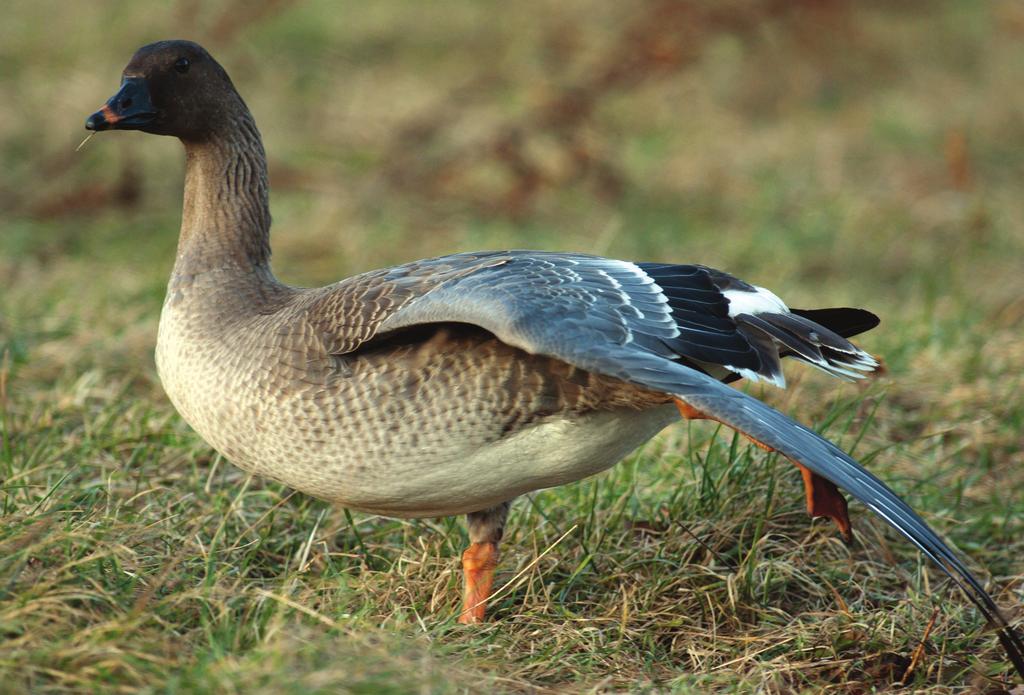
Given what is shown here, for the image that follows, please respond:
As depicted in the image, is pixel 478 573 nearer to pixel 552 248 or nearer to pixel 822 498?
pixel 822 498

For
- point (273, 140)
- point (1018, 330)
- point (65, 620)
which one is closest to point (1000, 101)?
point (1018, 330)

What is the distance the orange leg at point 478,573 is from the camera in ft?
12.0

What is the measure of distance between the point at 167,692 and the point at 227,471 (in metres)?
1.71

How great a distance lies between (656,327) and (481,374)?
1.55 ft

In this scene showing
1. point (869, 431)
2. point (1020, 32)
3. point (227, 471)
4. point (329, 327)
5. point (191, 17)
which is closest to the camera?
point (329, 327)

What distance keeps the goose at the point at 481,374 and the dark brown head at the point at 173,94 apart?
677mm

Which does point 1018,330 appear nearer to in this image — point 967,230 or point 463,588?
point 967,230

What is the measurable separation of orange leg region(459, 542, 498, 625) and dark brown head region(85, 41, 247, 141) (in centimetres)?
158

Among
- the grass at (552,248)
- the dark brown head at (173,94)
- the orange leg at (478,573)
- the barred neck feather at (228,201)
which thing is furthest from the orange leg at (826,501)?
the dark brown head at (173,94)

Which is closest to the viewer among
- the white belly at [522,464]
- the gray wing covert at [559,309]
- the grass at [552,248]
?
the gray wing covert at [559,309]

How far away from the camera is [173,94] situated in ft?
13.5

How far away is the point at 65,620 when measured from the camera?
2.99 metres

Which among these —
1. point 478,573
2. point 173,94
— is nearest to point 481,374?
point 478,573

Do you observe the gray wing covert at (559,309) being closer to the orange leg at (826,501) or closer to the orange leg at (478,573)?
the orange leg at (826,501)
